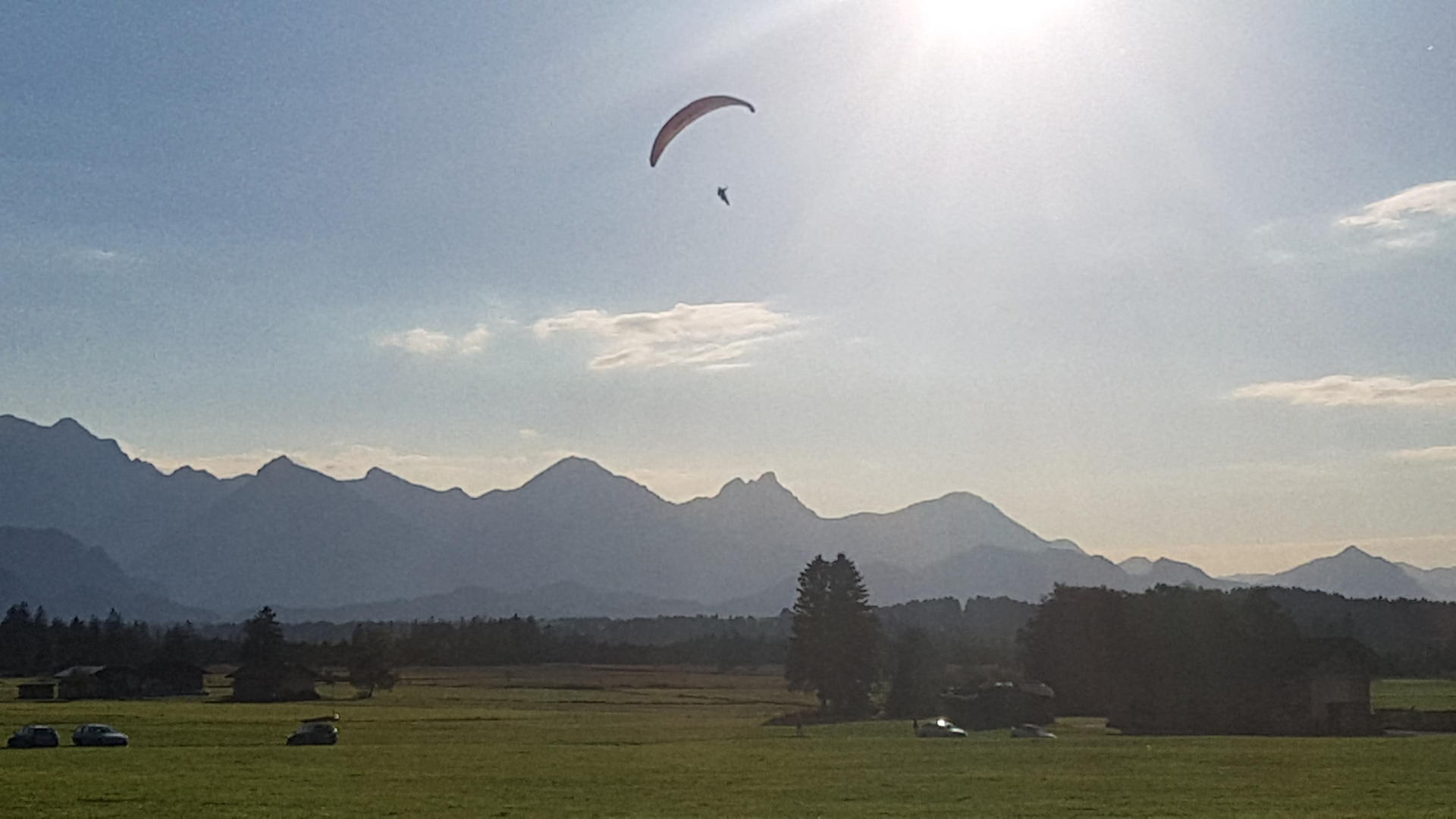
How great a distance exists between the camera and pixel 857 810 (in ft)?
103

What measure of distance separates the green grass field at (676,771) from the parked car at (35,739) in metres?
0.87

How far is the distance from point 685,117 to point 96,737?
3871cm

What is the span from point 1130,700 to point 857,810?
57.5 m

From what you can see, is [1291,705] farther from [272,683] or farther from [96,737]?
[272,683]

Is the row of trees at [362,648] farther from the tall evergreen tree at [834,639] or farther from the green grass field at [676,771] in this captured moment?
the tall evergreen tree at [834,639]

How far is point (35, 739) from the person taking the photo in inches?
2124

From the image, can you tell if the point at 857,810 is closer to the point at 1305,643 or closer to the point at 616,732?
the point at 616,732

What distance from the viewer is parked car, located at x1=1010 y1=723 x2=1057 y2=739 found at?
6756 centimetres

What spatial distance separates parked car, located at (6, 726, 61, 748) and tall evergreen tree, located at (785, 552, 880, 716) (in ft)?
185

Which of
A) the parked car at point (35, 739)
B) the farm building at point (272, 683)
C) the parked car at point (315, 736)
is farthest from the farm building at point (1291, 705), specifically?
the farm building at point (272, 683)

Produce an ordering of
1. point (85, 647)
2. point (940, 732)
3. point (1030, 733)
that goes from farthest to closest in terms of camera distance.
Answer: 1. point (85, 647)
2. point (940, 732)
3. point (1030, 733)

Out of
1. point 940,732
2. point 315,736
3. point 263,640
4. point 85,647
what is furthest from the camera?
point 85,647

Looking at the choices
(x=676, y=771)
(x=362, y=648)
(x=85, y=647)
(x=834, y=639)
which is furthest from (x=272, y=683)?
(x=676, y=771)

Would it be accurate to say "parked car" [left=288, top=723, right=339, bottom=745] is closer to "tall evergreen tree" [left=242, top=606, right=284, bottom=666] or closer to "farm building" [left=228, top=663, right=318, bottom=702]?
"farm building" [left=228, top=663, right=318, bottom=702]
